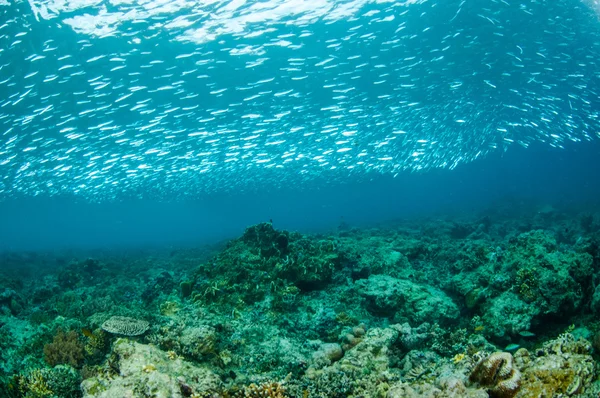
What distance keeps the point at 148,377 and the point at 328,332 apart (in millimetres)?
4765

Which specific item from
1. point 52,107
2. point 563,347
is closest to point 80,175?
point 52,107

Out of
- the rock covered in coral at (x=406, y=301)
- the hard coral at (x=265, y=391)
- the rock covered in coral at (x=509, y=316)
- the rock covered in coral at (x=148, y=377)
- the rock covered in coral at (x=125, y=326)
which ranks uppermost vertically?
the rock covered in coral at (x=148, y=377)

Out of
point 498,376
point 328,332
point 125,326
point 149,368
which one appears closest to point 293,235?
point 328,332

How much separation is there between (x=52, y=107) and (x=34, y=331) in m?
12.7

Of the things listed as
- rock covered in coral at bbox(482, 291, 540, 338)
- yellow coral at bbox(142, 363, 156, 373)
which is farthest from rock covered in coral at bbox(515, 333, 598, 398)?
yellow coral at bbox(142, 363, 156, 373)

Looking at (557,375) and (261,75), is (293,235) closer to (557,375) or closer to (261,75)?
(261,75)

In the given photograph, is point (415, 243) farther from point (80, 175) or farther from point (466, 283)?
point (80, 175)

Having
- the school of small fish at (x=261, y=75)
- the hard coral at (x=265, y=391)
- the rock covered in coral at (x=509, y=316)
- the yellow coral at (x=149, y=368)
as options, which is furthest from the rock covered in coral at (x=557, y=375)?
the school of small fish at (x=261, y=75)

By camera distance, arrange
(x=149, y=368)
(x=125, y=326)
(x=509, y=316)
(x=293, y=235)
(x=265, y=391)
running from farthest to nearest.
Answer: (x=293, y=235) → (x=509, y=316) → (x=125, y=326) → (x=149, y=368) → (x=265, y=391)

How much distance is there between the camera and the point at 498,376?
13.3 feet

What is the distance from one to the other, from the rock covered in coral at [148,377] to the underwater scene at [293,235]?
0.04m

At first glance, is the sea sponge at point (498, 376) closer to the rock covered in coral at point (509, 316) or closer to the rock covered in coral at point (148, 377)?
the rock covered in coral at point (148, 377)

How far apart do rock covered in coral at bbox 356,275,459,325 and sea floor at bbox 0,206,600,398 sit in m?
0.03

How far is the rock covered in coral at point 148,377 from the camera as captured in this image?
4781 mm
